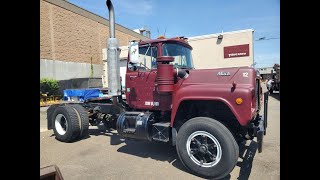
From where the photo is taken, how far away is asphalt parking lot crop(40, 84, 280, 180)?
4.19 meters

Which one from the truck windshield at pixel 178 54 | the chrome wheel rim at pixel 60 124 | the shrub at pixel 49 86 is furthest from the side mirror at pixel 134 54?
the shrub at pixel 49 86

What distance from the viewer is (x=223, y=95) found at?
408cm

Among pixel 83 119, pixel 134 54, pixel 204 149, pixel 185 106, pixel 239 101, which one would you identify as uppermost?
pixel 134 54

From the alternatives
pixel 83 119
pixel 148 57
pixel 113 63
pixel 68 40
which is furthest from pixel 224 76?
pixel 68 40

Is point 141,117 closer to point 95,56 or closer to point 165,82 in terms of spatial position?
point 165,82

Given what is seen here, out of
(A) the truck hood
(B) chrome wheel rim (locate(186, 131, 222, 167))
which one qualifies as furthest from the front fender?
(B) chrome wheel rim (locate(186, 131, 222, 167))

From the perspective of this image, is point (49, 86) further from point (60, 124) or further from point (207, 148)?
point (207, 148)

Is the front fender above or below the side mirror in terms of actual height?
below

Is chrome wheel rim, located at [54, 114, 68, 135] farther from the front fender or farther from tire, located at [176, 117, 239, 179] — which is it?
tire, located at [176, 117, 239, 179]

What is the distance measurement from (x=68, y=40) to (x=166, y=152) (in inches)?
871

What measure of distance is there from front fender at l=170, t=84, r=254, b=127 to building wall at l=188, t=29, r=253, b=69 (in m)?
10.5
